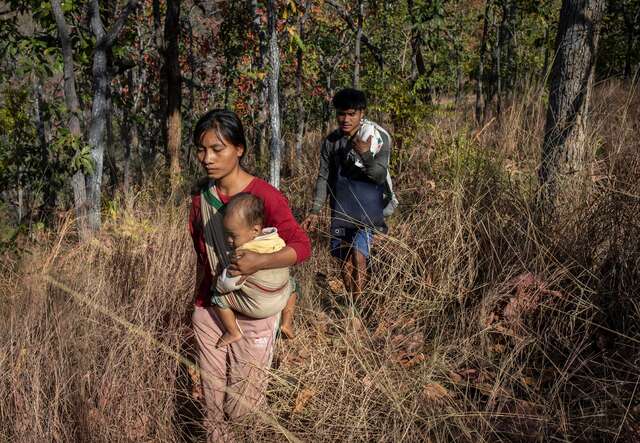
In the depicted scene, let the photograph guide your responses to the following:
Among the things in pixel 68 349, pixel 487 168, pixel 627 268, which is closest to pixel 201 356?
A: pixel 68 349

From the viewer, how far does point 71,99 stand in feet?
14.4

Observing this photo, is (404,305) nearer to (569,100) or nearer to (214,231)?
(214,231)

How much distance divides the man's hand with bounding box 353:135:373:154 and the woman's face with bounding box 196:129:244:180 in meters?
1.37

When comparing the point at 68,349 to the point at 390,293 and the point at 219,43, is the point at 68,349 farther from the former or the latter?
the point at 219,43

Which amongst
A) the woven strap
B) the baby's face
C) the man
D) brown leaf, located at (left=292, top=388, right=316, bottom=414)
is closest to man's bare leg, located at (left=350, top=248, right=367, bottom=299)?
the man

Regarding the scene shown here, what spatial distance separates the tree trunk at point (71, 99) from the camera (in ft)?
13.6

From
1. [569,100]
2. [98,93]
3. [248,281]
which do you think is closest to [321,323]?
[248,281]

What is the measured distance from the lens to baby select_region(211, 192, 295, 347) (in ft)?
6.54

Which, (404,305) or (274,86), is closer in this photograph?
(404,305)

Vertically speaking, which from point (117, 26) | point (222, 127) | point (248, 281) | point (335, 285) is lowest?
point (335, 285)

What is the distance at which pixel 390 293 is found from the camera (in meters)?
3.18

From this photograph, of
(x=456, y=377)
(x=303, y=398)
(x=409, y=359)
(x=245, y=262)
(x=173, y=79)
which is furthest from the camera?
(x=173, y=79)

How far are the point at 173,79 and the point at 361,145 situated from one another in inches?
162

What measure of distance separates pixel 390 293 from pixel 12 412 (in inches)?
77.2
